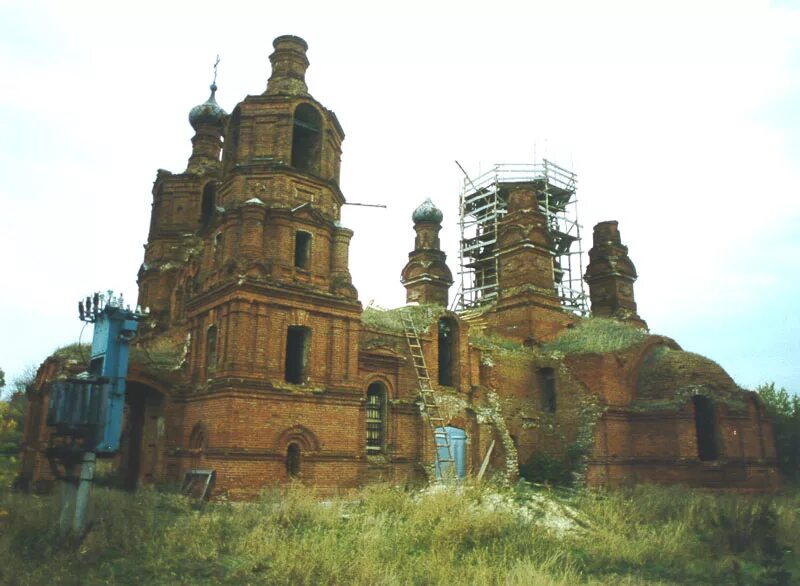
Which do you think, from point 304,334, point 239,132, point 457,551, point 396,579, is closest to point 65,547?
point 396,579

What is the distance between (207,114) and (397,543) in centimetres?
2029

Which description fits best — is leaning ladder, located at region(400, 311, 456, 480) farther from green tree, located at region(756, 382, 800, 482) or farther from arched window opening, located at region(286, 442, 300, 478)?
green tree, located at region(756, 382, 800, 482)

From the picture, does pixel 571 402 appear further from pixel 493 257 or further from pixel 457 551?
pixel 457 551

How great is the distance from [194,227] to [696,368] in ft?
60.4

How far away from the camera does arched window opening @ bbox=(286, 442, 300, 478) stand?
15.7 metres

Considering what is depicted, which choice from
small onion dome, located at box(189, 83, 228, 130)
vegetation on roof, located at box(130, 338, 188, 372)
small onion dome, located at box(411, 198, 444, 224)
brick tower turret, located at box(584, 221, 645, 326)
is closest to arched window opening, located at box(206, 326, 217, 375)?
vegetation on roof, located at box(130, 338, 188, 372)

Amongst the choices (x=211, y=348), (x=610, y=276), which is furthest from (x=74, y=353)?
(x=610, y=276)

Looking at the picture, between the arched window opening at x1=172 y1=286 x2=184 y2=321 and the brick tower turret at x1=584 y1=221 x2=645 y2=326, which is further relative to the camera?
the brick tower turret at x1=584 y1=221 x2=645 y2=326

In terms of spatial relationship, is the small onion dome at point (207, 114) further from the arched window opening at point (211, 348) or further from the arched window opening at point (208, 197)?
the arched window opening at point (211, 348)

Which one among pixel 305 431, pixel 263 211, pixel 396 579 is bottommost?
pixel 396 579

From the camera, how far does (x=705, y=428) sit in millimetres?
21391

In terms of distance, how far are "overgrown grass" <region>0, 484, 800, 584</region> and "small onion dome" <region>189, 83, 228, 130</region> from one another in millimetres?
16525

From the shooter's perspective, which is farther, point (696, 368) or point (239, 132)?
point (696, 368)

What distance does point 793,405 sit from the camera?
Result: 2883 centimetres
